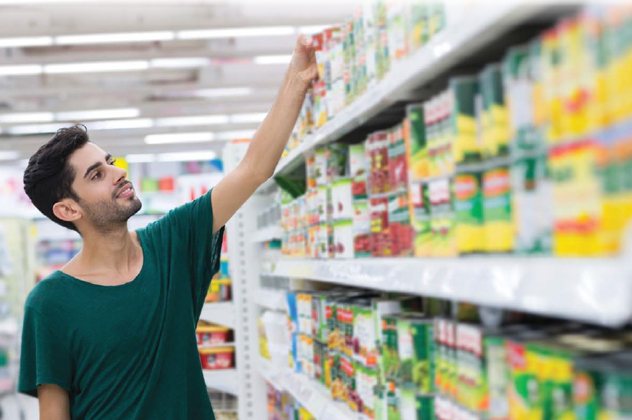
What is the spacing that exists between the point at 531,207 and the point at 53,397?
1.82 metres

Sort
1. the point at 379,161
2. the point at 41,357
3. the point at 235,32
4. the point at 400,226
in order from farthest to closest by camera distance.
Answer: the point at 235,32 → the point at 41,357 → the point at 379,161 → the point at 400,226

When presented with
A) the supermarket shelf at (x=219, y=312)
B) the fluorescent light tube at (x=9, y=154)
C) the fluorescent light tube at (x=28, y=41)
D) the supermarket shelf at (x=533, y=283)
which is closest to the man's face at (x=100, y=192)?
the supermarket shelf at (x=533, y=283)

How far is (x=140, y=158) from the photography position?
57.0ft

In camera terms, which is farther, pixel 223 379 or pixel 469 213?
→ pixel 223 379

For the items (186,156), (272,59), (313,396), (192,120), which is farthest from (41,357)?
(186,156)

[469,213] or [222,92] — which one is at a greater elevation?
[222,92]

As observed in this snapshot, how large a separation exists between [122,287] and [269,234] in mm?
1363

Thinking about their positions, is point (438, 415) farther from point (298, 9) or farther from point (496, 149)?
point (298, 9)

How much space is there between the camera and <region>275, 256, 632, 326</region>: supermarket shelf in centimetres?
87

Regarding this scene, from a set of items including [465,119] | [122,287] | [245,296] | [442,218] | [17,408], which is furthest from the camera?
[17,408]

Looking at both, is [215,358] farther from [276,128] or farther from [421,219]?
[421,219]

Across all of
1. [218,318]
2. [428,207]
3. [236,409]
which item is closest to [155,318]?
[428,207]

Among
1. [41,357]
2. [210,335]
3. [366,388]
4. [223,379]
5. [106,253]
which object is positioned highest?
[106,253]

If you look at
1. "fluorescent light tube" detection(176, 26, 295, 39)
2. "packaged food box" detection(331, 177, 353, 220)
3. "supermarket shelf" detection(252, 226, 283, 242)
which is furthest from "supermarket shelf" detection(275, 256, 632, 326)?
"fluorescent light tube" detection(176, 26, 295, 39)
